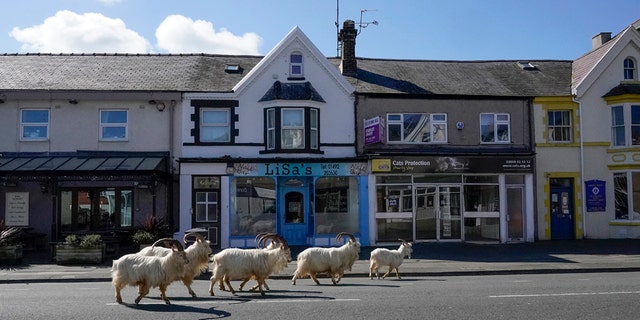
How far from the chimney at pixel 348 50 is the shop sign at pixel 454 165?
4888 mm

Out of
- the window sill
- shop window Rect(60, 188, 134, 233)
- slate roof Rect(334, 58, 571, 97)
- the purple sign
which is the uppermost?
slate roof Rect(334, 58, 571, 97)

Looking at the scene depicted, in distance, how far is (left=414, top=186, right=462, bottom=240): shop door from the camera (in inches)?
901

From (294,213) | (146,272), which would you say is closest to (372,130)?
(294,213)

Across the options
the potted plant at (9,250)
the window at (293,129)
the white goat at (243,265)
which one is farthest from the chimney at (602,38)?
the potted plant at (9,250)

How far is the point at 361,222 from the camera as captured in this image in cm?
2227

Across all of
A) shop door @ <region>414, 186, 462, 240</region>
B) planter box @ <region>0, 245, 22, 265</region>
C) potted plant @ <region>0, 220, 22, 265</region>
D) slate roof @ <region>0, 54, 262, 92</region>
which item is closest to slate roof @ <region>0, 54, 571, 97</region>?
slate roof @ <region>0, 54, 262, 92</region>

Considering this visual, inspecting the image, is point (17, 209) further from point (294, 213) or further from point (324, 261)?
point (324, 261)

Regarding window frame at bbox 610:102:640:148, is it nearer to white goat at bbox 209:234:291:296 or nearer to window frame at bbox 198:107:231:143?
window frame at bbox 198:107:231:143

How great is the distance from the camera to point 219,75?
940 inches

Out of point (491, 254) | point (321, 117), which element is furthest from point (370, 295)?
point (321, 117)

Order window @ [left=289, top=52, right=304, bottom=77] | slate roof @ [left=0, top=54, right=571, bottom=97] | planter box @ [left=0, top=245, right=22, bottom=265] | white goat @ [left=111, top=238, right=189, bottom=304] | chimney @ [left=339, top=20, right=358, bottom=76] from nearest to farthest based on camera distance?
white goat @ [left=111, top=238, right=189, bottom=304] < planter box @ [left=0, top=245, right=22, bottom=265] < slate roof @ [left=0, top=54, right=571, bottom=97] < window @ [left=289, top=52, right=304, bottom=77] < chimney @ [left=339, top=20, right=358, bottom=76]

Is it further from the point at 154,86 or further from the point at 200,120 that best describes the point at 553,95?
the point at 154,86

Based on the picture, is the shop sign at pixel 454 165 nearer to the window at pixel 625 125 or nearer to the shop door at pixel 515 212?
the shop door at pixel 515 212

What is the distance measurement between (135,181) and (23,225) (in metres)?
4.67
